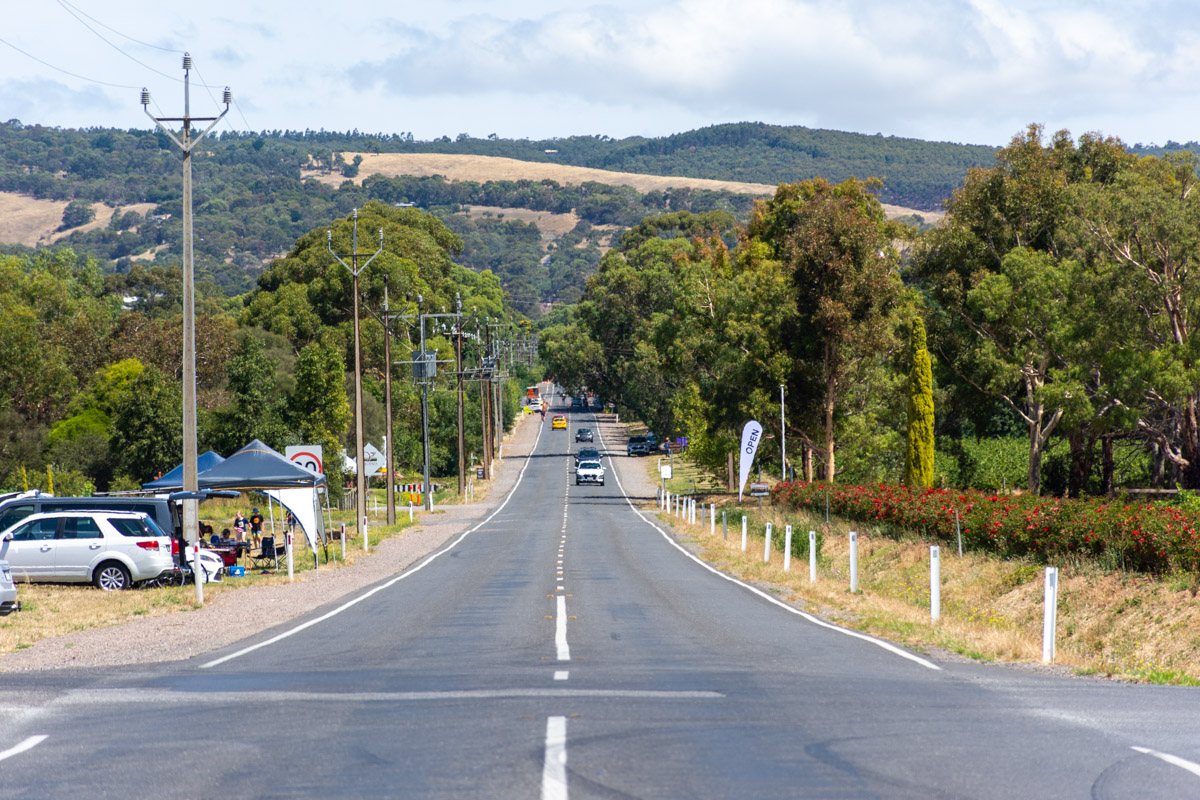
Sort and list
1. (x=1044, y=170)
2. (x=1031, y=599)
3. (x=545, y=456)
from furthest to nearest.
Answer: (x=545, y=456), (x=1044, y=170), (x=1031, y=599)

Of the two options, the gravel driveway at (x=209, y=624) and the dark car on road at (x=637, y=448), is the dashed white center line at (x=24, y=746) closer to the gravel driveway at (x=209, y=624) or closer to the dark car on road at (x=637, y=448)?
the gravel driveway at (x=209, y=624)

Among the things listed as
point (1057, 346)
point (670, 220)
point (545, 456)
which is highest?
point (670, 220)

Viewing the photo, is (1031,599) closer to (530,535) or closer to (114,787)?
(114,787)

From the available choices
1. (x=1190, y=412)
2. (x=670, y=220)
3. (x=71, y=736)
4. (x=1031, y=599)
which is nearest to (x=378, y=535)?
(x=1031, y=599)

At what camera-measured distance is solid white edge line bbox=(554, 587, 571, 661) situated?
531 inches

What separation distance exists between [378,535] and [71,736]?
113 feet

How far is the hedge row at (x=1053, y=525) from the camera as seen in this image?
19203mm

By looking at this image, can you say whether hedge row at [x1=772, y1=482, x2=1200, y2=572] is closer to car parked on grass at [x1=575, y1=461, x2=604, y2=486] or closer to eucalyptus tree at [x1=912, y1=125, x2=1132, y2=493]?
eucalyptus tree at [x1=912, y1=125, x2=1132, y2=493]

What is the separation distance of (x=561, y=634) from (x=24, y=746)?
807cm

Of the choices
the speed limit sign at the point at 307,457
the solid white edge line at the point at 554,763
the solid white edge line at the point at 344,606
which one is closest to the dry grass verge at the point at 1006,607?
the solid white edge line at the point at 554,763

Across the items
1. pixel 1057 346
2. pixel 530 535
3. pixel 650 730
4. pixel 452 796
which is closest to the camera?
pixel 452 796

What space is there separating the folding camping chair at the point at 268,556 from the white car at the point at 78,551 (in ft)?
19.7

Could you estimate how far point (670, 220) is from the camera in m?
136

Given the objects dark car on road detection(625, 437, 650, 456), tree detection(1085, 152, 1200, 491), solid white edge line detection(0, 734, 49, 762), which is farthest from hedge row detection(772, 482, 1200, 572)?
dark car on road detection(625, 437, 650, 456)
